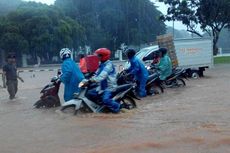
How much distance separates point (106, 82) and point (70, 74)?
3.66 feet

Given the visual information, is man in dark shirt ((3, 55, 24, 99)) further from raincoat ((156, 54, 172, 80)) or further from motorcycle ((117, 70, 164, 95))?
raincoat ((156, 54, 172, 80))

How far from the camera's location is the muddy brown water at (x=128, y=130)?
6.63 m

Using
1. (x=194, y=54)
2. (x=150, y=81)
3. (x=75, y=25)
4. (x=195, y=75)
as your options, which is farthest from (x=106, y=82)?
(x=75, y=25)

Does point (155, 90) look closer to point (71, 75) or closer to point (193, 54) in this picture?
point (71, 75)

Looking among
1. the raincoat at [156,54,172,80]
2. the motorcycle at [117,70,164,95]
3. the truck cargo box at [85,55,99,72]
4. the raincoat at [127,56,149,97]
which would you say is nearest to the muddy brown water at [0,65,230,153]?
the raincoat at [127,56,149,97]

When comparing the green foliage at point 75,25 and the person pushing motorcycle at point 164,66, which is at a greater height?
the green foliage at point 75,25

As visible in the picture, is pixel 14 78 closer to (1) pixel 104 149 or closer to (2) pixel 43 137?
(2) pixel 43 137

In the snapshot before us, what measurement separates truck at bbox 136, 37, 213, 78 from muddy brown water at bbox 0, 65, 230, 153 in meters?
9.58

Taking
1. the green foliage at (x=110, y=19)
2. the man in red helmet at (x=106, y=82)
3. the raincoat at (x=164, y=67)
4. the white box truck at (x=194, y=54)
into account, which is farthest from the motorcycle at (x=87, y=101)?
the green foliage at (x=110, y=19)

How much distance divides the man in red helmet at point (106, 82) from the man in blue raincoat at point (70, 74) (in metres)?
0.81

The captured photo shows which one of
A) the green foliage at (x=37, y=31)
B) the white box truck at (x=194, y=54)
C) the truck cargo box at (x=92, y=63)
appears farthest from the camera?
the green foliage at (x=37, y=31)

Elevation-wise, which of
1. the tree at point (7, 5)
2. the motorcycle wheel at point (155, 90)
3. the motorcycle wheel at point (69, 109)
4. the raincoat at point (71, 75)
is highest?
the tree at point (7, 5)

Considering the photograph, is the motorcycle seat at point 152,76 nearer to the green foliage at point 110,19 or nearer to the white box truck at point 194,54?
the white box truck at point 194,54

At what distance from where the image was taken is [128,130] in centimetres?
801
